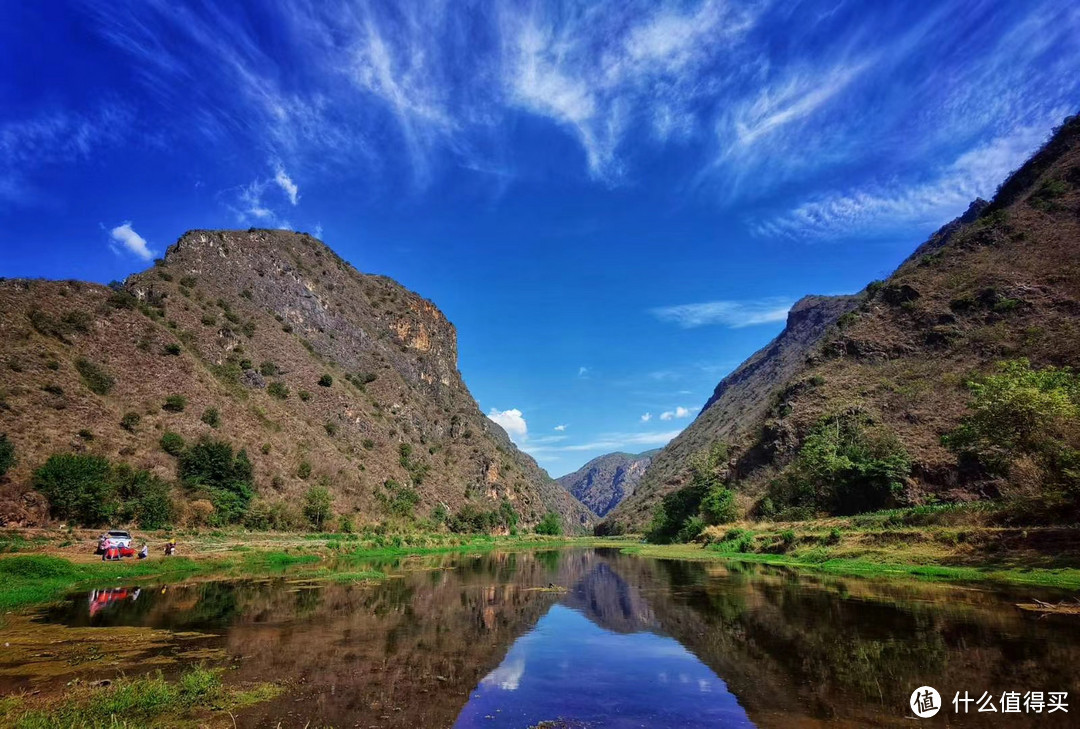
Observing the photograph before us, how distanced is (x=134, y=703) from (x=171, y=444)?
5417cm

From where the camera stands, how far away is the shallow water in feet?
29.1

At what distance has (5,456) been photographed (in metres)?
35.2

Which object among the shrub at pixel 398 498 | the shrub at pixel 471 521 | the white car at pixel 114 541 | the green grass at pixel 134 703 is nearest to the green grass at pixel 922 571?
the green grass at pixel 134 703

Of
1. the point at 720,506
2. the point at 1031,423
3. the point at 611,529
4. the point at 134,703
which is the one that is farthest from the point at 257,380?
the point at 611,529

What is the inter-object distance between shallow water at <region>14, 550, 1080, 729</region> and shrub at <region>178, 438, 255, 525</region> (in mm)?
30654

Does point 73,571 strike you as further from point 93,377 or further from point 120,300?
point 120,300

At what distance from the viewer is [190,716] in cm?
814

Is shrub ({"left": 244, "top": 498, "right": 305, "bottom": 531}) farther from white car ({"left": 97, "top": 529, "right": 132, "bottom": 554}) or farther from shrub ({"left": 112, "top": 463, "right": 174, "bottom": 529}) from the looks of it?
white car ({"left": 97, "top": 529, "right": 132, "bottom": 554})

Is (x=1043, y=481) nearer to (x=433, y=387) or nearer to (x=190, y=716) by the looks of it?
(x=190, y=716)

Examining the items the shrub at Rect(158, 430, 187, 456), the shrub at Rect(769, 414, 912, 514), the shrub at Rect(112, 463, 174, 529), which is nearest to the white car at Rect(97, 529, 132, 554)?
the shrub at Rect(112, 463, 174, 529)

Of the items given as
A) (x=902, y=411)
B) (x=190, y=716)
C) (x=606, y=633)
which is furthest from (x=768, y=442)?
(x=190, y=716)

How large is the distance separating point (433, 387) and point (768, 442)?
93.2m

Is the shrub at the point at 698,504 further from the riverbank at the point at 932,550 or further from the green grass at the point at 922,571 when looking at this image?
the green grass at the point at 922,571

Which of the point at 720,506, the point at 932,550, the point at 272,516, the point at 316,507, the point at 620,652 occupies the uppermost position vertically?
the point at 316,507
